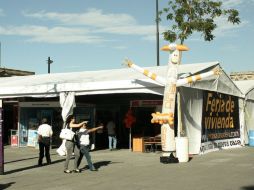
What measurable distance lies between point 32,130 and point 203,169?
1190 centimetres

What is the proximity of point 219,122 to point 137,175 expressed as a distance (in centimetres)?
952

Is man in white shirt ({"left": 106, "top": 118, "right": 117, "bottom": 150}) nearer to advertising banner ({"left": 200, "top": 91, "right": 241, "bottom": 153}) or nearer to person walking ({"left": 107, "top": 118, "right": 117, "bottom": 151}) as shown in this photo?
person walking ({"left": 107, "top": 118, "right": 117, "bottom": 151})

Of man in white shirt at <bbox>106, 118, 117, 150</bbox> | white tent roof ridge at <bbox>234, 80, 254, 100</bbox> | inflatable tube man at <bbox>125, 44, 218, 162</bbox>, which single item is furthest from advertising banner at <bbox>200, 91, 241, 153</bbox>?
man in white shirt at <bbox>106, 118, 117, 150</bbox>

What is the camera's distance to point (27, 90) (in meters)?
19.5

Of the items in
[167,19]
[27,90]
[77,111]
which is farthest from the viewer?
[167,19]

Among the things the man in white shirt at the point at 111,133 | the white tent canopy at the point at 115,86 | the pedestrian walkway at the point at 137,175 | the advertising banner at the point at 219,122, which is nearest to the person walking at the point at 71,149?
the pedestrian walkway at the point at 137,175

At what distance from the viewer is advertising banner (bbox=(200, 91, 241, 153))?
18906 mm

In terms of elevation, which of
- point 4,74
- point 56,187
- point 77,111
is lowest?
point 56,187

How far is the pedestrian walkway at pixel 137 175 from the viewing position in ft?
33.2

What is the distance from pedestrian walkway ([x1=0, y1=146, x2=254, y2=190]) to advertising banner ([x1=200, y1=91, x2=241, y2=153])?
8.26 ft

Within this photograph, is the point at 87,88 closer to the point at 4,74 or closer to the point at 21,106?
the point at 21,106

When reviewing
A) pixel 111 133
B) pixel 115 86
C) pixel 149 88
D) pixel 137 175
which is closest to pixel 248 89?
pixel 111 133

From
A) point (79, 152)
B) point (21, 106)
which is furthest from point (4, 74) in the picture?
point (79, 152)

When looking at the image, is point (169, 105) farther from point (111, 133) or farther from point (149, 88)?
point (111, 133)
